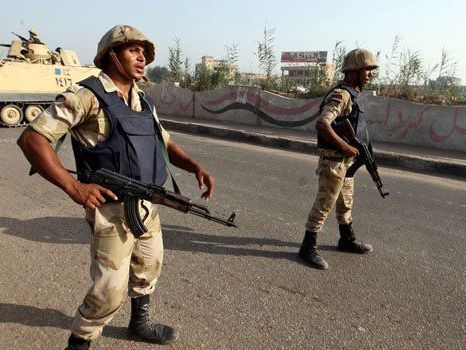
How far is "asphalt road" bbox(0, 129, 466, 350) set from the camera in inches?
94.1

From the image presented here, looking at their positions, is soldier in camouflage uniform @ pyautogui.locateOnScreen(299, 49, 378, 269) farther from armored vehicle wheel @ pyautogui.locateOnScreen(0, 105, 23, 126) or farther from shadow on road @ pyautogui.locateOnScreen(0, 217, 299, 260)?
armored vehicle wheel @ pyautogui.locateOnScreen(0, 105, 23, 126)

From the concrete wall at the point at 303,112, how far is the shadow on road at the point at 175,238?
590cm

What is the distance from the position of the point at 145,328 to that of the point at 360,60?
8.31ft

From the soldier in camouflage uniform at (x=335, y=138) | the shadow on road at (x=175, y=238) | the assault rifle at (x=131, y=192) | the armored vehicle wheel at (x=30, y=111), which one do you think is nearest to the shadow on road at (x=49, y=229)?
the shadow on road at (x=175, y=238)

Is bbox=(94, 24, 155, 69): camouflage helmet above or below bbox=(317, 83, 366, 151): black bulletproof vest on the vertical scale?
above

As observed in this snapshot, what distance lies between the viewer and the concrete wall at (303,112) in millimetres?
9453

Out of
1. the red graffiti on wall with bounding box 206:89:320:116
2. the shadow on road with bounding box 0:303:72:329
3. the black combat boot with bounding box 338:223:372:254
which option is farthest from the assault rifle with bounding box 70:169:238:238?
the red graffiti on wall with bounding box 206:89:320:116

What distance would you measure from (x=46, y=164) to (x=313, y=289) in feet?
6.77

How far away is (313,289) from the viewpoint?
2.96m

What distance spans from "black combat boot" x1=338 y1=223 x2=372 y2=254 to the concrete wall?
5593 mm

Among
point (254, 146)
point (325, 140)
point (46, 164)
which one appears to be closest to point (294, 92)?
point (254, 146)

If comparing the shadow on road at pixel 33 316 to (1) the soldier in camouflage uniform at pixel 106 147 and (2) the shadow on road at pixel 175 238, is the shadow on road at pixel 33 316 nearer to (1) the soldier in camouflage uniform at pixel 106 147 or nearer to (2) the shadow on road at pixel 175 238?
(1) the soldier in camouflage uniform at pixel 106 147

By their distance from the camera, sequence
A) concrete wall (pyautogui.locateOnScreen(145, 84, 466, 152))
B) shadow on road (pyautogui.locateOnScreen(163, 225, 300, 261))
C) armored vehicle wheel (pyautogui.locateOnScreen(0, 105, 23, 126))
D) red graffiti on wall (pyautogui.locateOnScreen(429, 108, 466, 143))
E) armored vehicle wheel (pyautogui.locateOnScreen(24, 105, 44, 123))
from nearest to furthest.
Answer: shadow on road (pyautogui.locateOnScreen(163, 225, 300, 261))
red graffiti on wall (pyautogui.locateOnScreen(429, 108, 466, 143))
concrete wall (pyautogui.locateOnScreen(145, 84, 466, 152))
armored vehicle wheel (pyautogui.locateOnScreen(0, 105, 23, 126))
armored vehicle wheel (pyautogui.locateOnScreen(24, 105, 44, 123))

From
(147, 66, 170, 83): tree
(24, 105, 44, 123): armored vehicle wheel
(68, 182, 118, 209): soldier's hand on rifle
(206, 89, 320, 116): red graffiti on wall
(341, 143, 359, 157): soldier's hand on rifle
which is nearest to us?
(68, 182, 118, 209): soldier's hand on rifle
